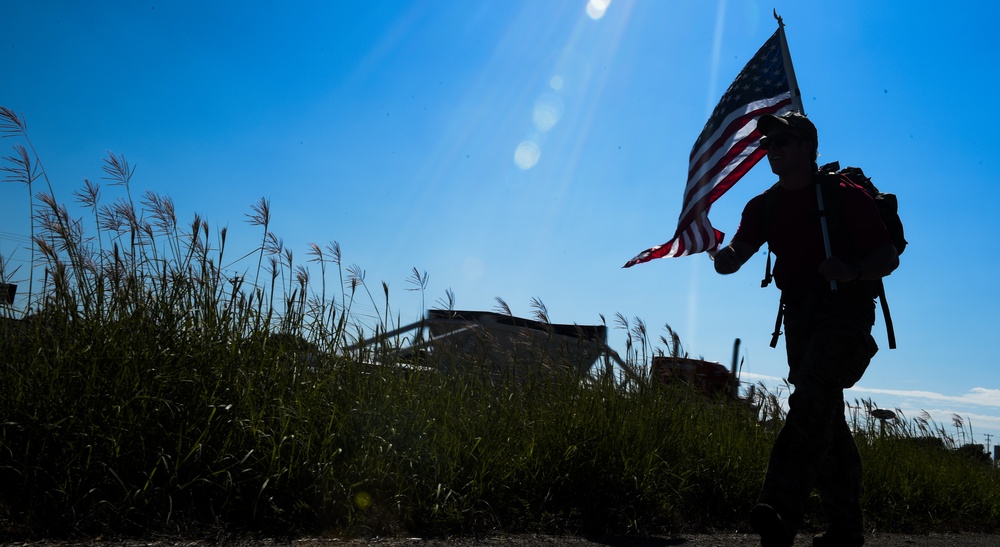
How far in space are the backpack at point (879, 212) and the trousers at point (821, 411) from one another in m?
0.10

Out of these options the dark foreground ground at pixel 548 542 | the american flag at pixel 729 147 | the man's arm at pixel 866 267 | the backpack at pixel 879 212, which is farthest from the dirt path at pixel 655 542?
the american flag at pixel 729 147

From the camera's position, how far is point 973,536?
5711 millimetres

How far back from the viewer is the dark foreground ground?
289 cm

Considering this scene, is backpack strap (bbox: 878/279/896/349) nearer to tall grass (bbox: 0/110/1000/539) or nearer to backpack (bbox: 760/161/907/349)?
backpack (bbox: 760/161/907/349)

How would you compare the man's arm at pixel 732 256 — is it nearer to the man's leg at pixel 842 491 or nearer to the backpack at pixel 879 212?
the backpack at pixel 879 212

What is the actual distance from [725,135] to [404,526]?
16.5 feet

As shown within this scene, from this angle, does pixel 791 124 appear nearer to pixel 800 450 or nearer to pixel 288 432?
pixel 800 450

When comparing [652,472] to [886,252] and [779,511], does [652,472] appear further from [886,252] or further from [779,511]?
[886,252]

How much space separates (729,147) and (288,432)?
16.2ft

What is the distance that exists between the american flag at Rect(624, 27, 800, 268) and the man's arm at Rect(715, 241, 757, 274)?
10.0 feet

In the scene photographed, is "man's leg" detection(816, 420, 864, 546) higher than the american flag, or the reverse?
the american flag

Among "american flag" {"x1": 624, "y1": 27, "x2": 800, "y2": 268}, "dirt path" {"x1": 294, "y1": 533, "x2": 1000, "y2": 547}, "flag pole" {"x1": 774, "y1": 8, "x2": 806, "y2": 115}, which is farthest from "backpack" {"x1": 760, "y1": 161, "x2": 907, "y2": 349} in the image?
"american flag" {"x1": 624, "y1": 27, "x2": 800, "y2": 268}

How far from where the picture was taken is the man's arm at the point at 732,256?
384 centimetres

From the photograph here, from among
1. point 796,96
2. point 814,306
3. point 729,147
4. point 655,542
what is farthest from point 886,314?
point 729,147
